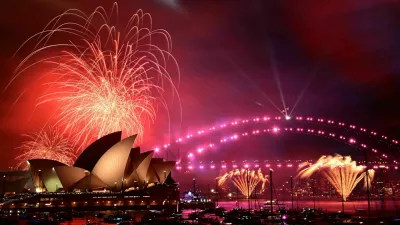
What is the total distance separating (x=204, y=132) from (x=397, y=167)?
70.6 meters

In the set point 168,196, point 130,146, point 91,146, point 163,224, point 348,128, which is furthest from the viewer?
point 348,128

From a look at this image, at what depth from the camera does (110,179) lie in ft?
324

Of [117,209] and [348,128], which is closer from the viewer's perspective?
[117,209]

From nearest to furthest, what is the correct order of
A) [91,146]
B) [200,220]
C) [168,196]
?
[200,220] → [91,146] → [168,196]

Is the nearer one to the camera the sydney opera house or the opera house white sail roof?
Result: the opera house white sail roof

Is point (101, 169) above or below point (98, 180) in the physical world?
above

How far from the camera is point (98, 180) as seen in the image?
324 feet

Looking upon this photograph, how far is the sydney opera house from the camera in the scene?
9638cm

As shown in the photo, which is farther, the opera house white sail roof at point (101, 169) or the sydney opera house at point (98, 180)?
the sydney opera house at point (98, 180)

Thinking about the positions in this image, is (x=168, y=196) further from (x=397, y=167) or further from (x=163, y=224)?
(x=397, y=167)

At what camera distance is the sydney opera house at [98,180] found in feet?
316

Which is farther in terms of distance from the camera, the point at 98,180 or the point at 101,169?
the point at 98,180

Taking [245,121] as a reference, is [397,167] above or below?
below

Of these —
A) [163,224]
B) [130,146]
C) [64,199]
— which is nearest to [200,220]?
[163,224]
